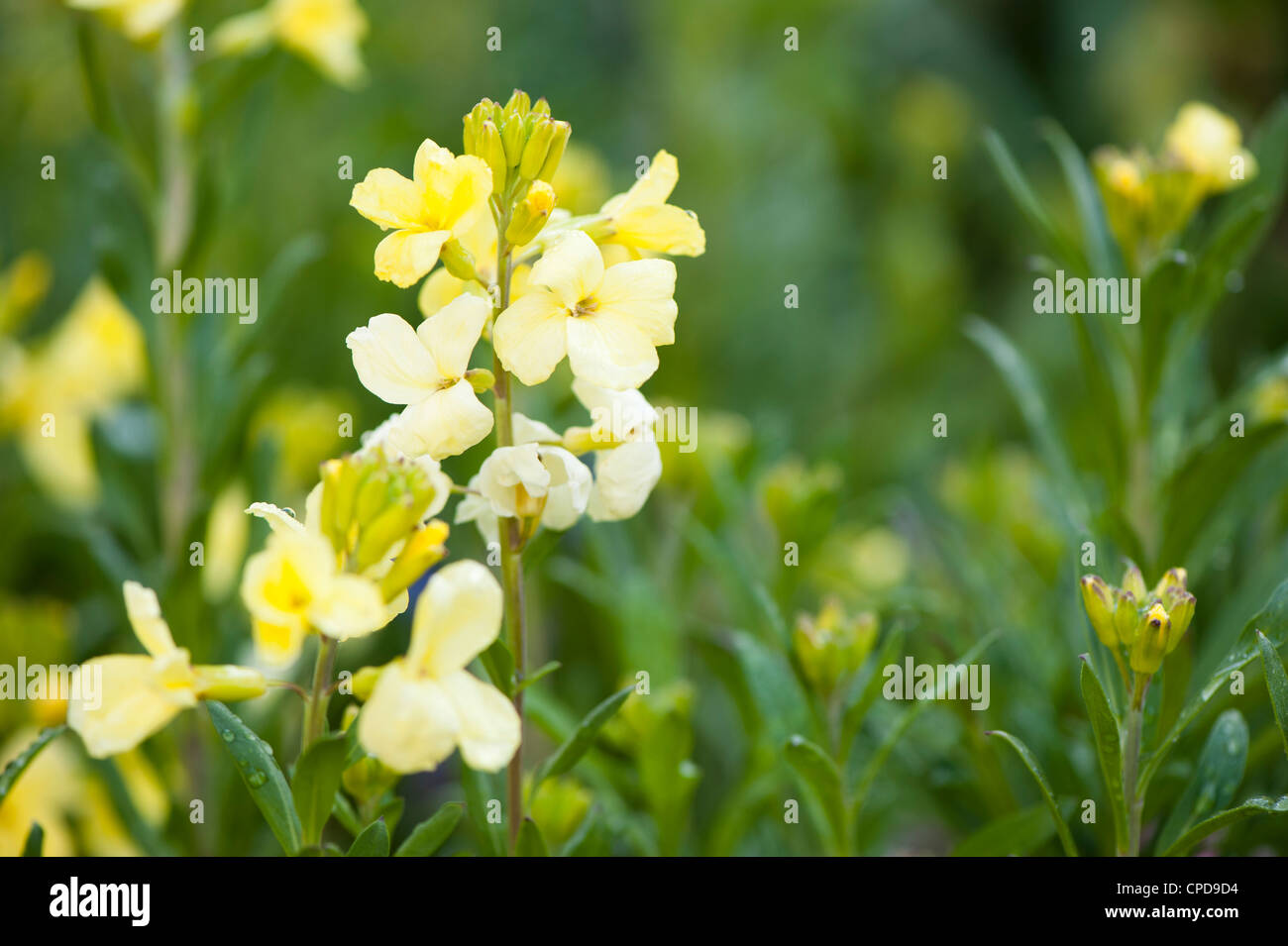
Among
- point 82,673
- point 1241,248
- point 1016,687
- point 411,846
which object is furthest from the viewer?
point 1016,687

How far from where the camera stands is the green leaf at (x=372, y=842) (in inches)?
27.4

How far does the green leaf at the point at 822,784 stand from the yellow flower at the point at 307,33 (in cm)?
92

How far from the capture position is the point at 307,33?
1226 mm

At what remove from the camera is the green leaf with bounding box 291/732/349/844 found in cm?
64

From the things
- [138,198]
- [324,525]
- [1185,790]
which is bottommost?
[1185,790]

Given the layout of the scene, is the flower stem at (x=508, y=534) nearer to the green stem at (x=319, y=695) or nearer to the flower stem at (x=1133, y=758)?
the green stem at (x=319, y=695)

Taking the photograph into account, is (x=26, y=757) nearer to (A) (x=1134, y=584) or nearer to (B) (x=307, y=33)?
(A) (x=1134, y=584)

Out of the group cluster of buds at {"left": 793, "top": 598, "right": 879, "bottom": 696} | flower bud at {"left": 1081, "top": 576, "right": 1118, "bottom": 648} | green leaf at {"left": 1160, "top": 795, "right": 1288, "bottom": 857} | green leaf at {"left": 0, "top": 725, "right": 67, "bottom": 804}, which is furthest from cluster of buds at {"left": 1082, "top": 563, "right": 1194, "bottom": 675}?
green leaf at {"left": 0, "top": 725, "right": 67, "bottom": 804}

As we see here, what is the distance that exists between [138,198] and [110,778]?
0.67 meters

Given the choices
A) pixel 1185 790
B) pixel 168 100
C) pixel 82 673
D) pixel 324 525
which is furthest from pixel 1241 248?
pixel 168 100

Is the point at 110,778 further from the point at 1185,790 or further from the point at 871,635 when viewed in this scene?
the point at 1185,790

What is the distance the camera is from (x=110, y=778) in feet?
3.42

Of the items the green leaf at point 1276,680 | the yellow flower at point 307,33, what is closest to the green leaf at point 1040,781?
the green leaf at point 1276,680

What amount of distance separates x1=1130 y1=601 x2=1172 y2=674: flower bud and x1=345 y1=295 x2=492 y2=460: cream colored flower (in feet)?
1.44
